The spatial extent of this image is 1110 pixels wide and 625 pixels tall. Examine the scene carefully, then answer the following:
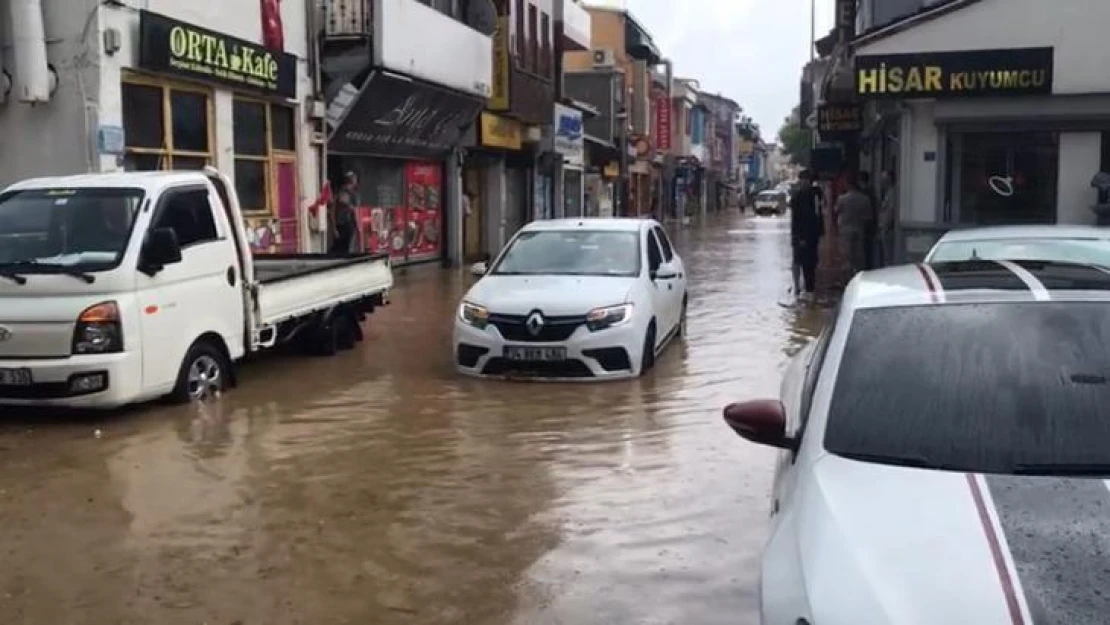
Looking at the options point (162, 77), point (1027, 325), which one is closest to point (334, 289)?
point (162, 77)

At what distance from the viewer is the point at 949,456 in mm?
3555

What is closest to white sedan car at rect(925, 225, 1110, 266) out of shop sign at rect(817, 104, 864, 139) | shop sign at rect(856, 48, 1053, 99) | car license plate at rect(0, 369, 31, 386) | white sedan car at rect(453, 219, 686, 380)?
white sedan car at rect(453, 219, 686, 380)

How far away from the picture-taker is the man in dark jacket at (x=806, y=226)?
18141mm

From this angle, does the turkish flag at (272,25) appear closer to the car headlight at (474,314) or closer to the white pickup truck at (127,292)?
the white pickup truck at (127,292)

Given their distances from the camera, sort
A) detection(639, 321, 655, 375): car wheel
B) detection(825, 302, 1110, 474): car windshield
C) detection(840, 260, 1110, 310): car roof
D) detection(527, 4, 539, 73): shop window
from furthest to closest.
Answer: detection(527, 4, 539, 73): shop window → detection(639, 321, 655, 375): car wheel → detection(840, 260, 1110, 310): car roof → detection(825, 302, 1110, 474): car windshield

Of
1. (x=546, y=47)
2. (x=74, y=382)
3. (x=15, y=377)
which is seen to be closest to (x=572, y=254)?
(x=74, y=382)

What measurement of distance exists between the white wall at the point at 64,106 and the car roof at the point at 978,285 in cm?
1101

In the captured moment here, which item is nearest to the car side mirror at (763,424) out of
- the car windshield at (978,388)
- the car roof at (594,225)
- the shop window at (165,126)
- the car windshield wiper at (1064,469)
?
A: the car windshield at (978,388)

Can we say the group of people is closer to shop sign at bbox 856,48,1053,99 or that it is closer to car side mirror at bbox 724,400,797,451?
shop sign at bbox 856,48,1053,99

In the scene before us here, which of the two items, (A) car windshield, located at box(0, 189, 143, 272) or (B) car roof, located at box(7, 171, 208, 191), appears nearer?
(A) car windshield, located at box(0, 189, 143, 272)

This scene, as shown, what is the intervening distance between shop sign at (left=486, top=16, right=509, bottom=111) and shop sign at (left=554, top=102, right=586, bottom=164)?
5409 mm

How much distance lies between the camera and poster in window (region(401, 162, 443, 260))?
24.8 meters

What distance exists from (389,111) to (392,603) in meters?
17.0

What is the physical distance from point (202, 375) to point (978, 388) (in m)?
7.44
